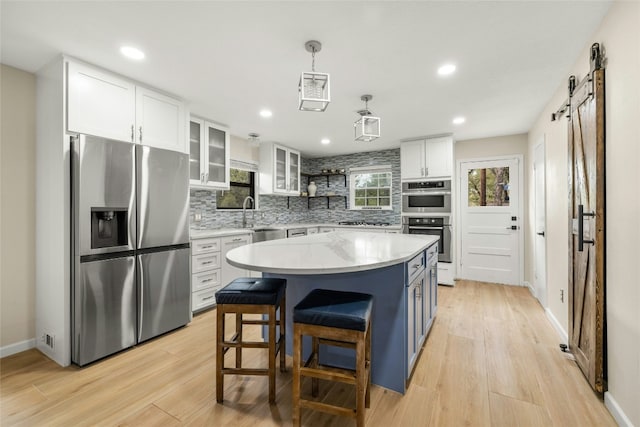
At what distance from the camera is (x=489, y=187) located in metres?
4.82

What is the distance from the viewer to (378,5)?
172 centimetres

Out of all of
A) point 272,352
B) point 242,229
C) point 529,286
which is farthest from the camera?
point 529,286

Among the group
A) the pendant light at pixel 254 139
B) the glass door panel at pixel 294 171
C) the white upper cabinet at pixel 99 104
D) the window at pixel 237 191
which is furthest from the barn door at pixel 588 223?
the glass door panel at pixel 294 171

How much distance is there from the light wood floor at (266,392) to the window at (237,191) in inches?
89.5

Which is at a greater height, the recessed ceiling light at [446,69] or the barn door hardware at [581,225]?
the recessed ceiling light at [446,69]

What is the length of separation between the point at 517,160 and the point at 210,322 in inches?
201

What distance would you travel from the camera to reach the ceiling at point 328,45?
1.76 m

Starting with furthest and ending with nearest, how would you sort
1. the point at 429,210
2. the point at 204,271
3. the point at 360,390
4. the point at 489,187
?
1. the point at 489,187
2. the point at 429,210
3. the point at 204,271
4. the point at 360,390

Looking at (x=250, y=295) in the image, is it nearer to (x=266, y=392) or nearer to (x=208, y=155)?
(x=266, y=392)

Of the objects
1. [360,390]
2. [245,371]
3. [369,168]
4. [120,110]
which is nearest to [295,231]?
[369,168]

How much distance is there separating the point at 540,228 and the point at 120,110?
16.3 ft

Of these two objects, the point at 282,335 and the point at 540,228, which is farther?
the point at 540,228

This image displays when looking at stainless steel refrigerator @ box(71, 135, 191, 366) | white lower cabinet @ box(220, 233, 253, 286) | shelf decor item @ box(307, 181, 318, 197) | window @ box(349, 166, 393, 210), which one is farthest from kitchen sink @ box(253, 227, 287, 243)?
window @ box(349, 166, 393, 210)

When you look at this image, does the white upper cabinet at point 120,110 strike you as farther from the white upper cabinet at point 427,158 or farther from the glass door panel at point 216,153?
the white upper cabinet at point 427,158
